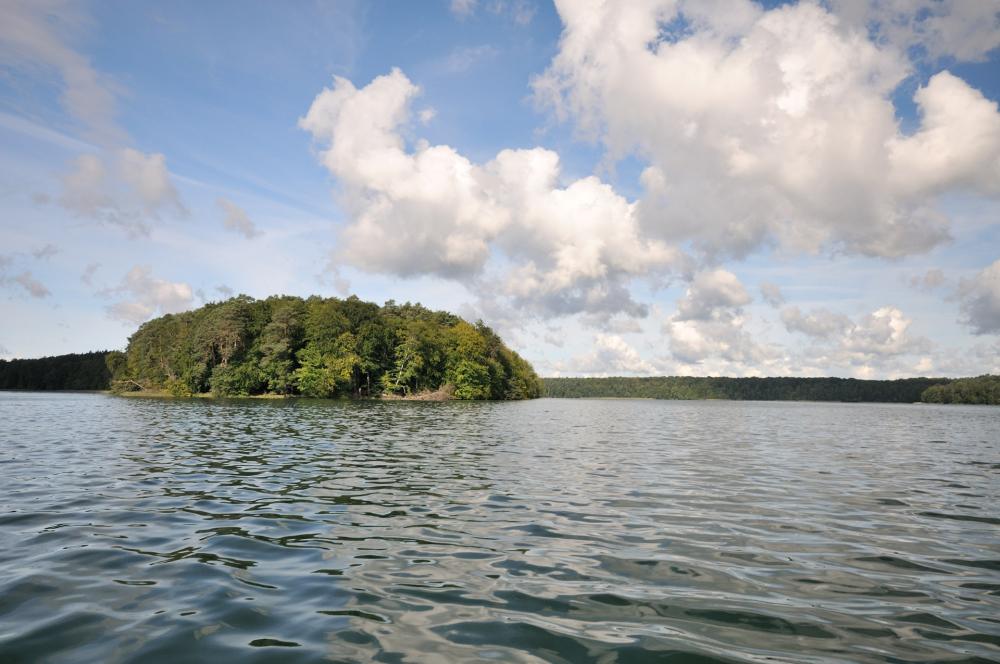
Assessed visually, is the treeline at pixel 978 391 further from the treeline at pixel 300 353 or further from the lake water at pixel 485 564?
the lake water at pixel 485 564

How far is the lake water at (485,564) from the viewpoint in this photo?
633cm

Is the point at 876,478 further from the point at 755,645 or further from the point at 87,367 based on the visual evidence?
the point at 87,367

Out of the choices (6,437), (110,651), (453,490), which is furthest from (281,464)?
(6,437)

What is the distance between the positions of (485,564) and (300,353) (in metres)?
108

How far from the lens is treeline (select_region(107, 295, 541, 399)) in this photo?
10788 centimetres

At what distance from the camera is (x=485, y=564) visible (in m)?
9.28

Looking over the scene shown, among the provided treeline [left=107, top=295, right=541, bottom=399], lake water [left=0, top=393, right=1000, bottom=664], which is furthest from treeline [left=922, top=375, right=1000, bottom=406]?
lake water [left=0, top=393, right=1000, bottom=664]

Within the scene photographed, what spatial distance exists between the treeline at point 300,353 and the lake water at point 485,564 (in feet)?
297

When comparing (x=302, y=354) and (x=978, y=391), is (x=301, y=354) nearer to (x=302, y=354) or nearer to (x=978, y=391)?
(x=302, y=354)

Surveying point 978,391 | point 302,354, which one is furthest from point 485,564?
point 978,391

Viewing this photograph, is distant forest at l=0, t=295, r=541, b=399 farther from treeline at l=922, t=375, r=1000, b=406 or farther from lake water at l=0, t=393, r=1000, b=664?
treeline at l=922, t=375, r=1000, b=406

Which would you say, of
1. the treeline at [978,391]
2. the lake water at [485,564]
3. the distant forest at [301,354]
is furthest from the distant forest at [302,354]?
the treeline at [978,391]

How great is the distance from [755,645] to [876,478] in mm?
17848

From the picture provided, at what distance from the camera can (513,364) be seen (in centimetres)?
16762
